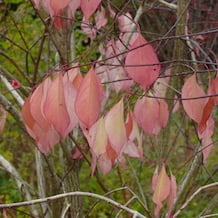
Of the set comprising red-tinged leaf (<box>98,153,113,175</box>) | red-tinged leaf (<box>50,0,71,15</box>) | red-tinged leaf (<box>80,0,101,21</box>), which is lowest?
red-tinged leaf (<box>98,153,113,175</box>)

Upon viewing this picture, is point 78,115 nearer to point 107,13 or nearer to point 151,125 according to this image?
point 151,125

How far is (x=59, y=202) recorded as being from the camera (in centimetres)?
201

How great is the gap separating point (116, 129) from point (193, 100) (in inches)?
7.1

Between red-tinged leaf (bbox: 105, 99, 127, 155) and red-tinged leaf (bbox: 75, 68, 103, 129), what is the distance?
0.20 feet

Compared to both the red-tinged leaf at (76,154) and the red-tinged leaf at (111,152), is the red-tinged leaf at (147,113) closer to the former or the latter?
the red-tinged leaf at (111,152)

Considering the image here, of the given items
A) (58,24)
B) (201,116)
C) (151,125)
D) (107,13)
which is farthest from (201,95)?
(107,13)

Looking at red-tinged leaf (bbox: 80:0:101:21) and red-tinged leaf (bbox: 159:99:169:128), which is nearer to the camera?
red-tinged leaf (bbox: 80:0:101:21)

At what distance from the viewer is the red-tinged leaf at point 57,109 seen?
3.50ft

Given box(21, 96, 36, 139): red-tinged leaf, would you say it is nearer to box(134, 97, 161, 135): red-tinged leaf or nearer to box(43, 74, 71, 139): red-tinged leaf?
box(43, 74, 71, 139): red-tinged leaf

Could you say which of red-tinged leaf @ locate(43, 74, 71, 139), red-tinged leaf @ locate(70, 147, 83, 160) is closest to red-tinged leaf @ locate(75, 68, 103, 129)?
red-tinged leaf @ locate(43, 74, 71, 139)

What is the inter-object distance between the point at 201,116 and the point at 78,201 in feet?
2.82

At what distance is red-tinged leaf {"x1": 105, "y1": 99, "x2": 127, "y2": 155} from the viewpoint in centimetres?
110

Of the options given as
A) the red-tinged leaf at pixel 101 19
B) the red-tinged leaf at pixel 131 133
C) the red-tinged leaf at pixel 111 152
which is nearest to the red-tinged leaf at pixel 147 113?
the red-tinged leaf at pixel 131 133

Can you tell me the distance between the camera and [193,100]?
46.2 inches
